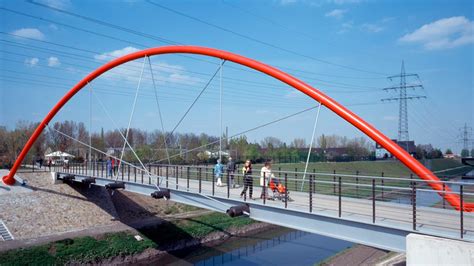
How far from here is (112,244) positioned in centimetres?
2303

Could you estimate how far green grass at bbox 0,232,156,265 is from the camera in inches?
787

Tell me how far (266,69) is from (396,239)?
28.2ft

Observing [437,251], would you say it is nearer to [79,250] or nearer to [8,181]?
[79,250]

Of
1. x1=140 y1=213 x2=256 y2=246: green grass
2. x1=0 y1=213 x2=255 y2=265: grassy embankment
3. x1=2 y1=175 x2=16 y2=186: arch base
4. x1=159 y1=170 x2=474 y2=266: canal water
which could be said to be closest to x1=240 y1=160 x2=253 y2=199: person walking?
x1=159 y1=170 x2=474 y2=266: canal water

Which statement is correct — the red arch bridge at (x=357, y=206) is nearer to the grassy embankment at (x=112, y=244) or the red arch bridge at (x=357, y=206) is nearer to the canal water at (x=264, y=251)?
the grassy embankment at (x=112, y=244)

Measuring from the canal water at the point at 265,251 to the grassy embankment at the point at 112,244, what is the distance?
1360 millimetres

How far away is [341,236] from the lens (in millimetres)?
10508

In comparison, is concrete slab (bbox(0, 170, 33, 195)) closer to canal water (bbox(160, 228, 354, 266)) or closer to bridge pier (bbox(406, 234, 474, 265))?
canal water (bbox(160, 228, 354, 266))

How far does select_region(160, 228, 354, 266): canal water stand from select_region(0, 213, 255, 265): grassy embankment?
1.36 m

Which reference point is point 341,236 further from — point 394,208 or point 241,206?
point 241,206

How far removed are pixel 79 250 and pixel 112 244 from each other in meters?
2.01

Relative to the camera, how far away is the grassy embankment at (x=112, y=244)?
20.2 metres

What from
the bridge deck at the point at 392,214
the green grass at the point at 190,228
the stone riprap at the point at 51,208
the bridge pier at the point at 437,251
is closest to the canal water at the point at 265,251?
the green grass at the point at 190,228

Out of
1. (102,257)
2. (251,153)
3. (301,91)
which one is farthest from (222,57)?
(251,153)
